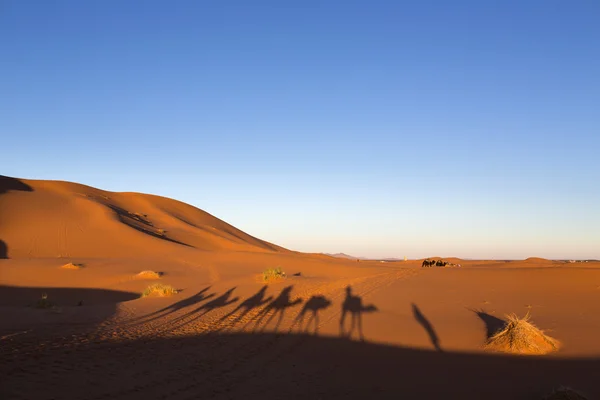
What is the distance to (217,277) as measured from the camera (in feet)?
92.6

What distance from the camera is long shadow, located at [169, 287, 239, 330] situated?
1373 cm

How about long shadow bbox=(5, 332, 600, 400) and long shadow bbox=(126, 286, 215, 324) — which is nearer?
long shadow bbox=(5, 332, 600, 400)

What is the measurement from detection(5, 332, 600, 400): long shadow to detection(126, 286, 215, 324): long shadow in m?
3.46

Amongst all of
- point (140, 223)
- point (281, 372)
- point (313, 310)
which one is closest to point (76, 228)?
point (140, 223)

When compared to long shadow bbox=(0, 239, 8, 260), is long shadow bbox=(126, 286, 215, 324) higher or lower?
lower

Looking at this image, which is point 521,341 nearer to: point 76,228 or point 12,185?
point 76,228

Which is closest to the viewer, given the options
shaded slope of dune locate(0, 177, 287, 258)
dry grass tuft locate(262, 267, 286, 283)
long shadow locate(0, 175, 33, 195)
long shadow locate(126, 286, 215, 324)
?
long shadow locate(126, 286, 215, 324)

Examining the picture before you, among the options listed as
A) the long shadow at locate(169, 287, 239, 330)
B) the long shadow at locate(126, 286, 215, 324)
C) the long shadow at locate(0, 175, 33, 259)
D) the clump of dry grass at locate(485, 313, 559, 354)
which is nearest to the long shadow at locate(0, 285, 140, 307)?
the long shadow at locate(126, 286, 215, 324)

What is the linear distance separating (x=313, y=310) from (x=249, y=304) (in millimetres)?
2752

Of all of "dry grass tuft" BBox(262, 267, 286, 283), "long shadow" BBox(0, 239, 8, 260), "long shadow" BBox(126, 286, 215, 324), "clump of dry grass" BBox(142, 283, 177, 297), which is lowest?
"long shadow" BBox(126, 286, 215, 324)

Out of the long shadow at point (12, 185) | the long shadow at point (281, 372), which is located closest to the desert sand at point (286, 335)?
the long shadow at point (281, 372)

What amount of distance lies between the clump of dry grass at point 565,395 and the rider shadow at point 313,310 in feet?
22.7

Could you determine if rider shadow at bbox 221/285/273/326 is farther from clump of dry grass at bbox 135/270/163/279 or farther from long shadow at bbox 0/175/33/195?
long shadow at bbox 0/175/33/195

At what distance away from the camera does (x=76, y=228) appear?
43656 mm
